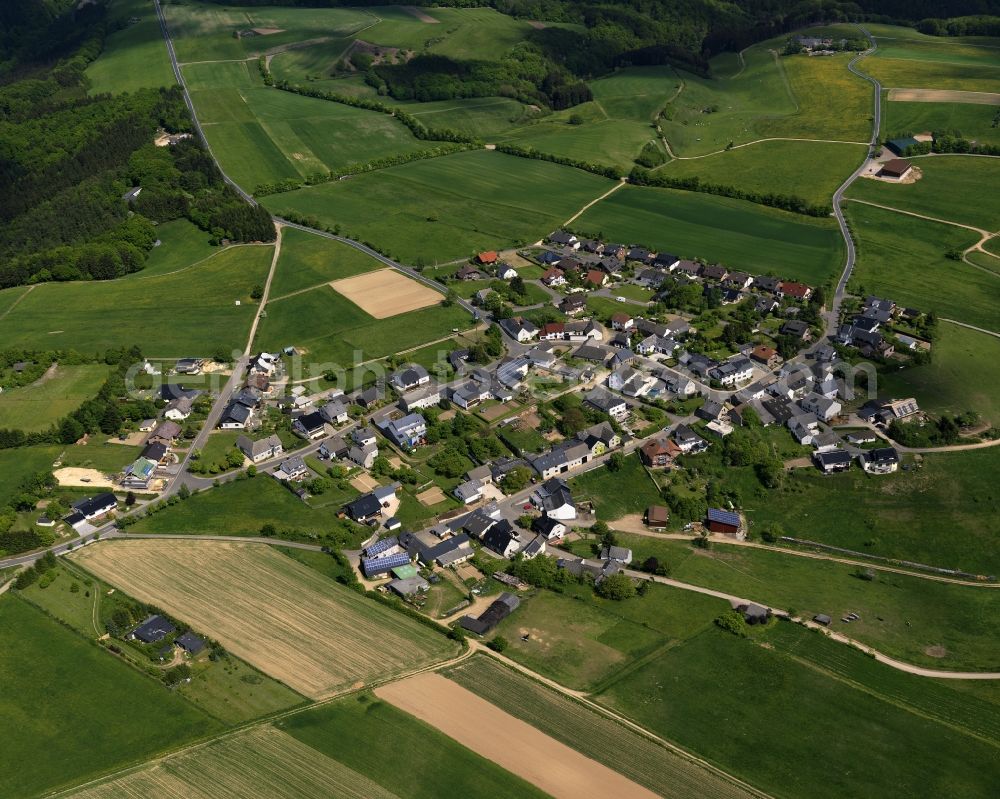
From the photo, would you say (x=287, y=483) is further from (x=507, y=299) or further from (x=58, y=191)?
(x=58, y=191)

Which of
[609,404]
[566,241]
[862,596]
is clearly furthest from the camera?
[566,241]

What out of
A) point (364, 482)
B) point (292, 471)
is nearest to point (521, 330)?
point (364, 482)

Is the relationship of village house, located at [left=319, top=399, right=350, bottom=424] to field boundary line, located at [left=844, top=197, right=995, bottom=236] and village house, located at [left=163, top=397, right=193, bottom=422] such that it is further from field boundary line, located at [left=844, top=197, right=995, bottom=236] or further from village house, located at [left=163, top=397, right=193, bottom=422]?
field boundary line, located at [left=844, top=197, right=995, bottom=236]

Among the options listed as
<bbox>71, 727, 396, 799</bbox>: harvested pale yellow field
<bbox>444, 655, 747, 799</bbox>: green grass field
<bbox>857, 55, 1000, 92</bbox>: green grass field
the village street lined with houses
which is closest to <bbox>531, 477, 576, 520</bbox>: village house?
the village street lined with houses

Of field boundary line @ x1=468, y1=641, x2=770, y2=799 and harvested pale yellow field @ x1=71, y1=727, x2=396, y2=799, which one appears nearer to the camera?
harvested pale yellow field @ x1=71, y1=727, x2=396, y2=799

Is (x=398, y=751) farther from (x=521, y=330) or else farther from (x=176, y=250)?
(x=176, y=250)

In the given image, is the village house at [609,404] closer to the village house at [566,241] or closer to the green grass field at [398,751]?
the green grass field at [398,751]

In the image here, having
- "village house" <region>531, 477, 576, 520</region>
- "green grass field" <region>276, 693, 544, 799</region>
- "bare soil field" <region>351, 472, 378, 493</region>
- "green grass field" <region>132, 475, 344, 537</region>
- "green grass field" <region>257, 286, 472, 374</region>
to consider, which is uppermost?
"green grass field" <region>257, 286, 472, 374</region>
